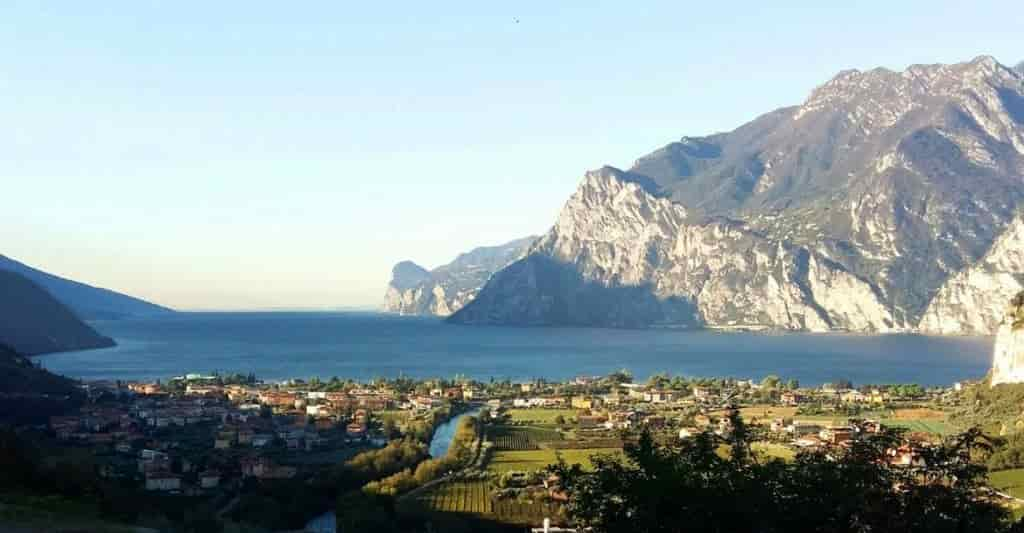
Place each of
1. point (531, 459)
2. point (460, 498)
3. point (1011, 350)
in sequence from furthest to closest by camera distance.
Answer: point (1011, 350)
point (531, 459)
point (460, 498)

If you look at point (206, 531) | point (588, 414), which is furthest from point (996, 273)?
point (206, 531)

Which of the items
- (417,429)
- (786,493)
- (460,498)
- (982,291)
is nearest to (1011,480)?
(460,498)

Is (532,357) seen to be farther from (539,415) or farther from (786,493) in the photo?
(786,493)

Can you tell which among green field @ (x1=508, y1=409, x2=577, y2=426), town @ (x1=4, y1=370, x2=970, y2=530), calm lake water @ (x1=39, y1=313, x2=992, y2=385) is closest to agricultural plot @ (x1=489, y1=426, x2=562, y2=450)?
town @ (x1=4, y1=370, x2=970, y2=530)

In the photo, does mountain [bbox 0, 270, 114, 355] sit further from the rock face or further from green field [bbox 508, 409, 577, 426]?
the rock face

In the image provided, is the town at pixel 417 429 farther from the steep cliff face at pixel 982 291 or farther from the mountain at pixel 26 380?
the steep cliff face at pixel 982 291

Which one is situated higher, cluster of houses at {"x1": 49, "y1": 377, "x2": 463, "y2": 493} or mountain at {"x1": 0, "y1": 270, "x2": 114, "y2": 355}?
mountain at {"x1": 0, "y1": 270, "x2": 114, "y2": 355}

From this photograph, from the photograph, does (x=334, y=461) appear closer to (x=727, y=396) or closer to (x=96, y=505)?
(x=96, y=505)
